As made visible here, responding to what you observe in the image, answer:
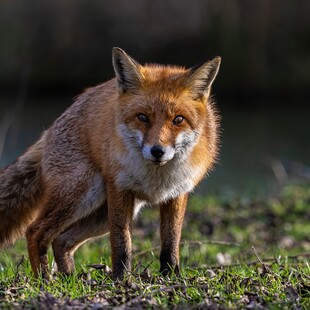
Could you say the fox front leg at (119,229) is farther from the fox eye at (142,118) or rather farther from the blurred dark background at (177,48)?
the blurred dark background at (177,48)

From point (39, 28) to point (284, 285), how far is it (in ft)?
45.2

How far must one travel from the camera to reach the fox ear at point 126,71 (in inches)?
230

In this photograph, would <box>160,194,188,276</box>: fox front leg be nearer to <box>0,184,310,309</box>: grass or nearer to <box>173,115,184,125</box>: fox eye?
<box>0,184,310,309</box>: grass

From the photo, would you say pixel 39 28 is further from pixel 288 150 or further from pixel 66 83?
pixel 288 150

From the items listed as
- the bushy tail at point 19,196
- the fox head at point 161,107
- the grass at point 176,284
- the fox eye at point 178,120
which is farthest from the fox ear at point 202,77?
the bushy tail at point 19,196

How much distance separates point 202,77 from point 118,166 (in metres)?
0.89

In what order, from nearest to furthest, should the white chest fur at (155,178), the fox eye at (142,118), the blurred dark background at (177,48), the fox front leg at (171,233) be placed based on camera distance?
the fox eye at (142,118), the white chest fur at (155,178), the fox front leg at (171,233), the blurred dark background at (177,48)

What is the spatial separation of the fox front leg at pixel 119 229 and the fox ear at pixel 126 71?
2.43ft

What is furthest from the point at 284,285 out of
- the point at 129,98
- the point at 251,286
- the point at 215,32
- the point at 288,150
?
the point at 215,32

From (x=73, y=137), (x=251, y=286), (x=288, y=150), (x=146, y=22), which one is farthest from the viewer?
(x=146, y=22)

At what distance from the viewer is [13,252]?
27.2 feet

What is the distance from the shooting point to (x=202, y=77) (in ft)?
19.3

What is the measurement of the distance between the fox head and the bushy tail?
1.17 m

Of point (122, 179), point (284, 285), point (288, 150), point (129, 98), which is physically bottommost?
point (288, 150)
